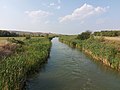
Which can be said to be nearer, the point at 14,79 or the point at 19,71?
the point at 14,79

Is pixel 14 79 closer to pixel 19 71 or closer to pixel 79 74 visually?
pixel 19 71

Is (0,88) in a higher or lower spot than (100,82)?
higher

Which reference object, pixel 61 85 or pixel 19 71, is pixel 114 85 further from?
pixel 19 71

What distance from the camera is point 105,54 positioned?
2698 centimetres

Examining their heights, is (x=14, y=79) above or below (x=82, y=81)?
above

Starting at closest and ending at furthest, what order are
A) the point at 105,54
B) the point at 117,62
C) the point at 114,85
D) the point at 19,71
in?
1. the point at 19,71
2. the point at 114,85
3. the point at 117,62
4. the point at 105,54

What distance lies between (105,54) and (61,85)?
12.2 metres

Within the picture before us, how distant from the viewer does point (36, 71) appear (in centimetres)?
2073

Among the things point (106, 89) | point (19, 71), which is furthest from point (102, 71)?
point (19, 71)

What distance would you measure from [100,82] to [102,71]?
16.7 feet

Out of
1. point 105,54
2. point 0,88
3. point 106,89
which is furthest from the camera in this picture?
point 105,54

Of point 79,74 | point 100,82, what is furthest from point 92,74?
point 100,82

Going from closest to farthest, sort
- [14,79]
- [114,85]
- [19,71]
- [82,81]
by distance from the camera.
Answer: [14,79] < [19,71] < [114,85] < [82,81]

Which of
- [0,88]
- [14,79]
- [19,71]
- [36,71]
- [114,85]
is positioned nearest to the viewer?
[0,88]
